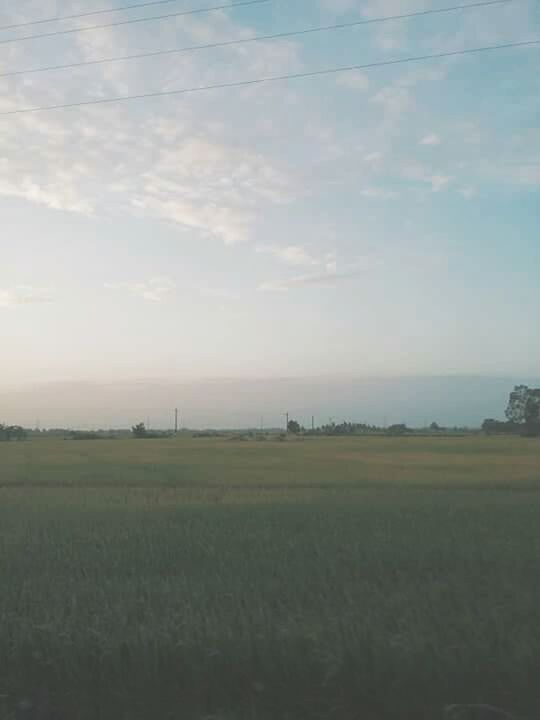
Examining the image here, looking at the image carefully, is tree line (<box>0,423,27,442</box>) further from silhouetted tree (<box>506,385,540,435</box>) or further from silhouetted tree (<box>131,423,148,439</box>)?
silhouetted tree (<box>506,385,540,435</box>)

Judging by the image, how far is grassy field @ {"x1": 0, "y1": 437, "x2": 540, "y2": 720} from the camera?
19.3 feet

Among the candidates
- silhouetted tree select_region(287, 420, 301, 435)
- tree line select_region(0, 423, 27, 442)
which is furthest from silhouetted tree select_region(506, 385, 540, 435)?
tree line select_region(0, 423, 27, 442)

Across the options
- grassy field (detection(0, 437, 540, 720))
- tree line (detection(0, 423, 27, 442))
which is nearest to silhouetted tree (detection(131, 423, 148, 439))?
tree line (detection(0, 423, 27, 442))

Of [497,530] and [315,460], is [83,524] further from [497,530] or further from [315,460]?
[315,460]

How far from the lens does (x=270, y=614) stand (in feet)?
23.5

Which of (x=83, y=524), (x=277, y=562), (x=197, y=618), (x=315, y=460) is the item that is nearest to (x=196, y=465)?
(x=315, y=460)

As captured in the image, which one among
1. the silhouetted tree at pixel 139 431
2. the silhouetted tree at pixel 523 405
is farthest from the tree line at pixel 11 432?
the silhouetted tree at pixel 523 405

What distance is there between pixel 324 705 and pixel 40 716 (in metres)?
2.15

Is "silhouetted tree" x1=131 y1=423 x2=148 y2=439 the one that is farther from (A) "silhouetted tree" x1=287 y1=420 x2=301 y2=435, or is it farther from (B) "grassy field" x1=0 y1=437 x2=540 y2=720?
(B) "grassy field" x1=0 y1=437 x2=540 y2=720

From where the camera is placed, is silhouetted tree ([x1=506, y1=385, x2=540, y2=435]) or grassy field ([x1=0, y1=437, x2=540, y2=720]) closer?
grassy field ([x1=0, y1=437, x2=540, y2=720])

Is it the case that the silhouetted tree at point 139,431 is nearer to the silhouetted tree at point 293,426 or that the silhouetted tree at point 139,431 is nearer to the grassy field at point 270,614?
the silhouetted tree at point 293,426

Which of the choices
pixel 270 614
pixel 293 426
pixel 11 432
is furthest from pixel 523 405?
pixel 270 614

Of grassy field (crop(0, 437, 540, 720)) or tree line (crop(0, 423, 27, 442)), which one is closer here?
grassy field (crop(0, 437, 540, 720))

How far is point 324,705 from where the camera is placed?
228 inches
